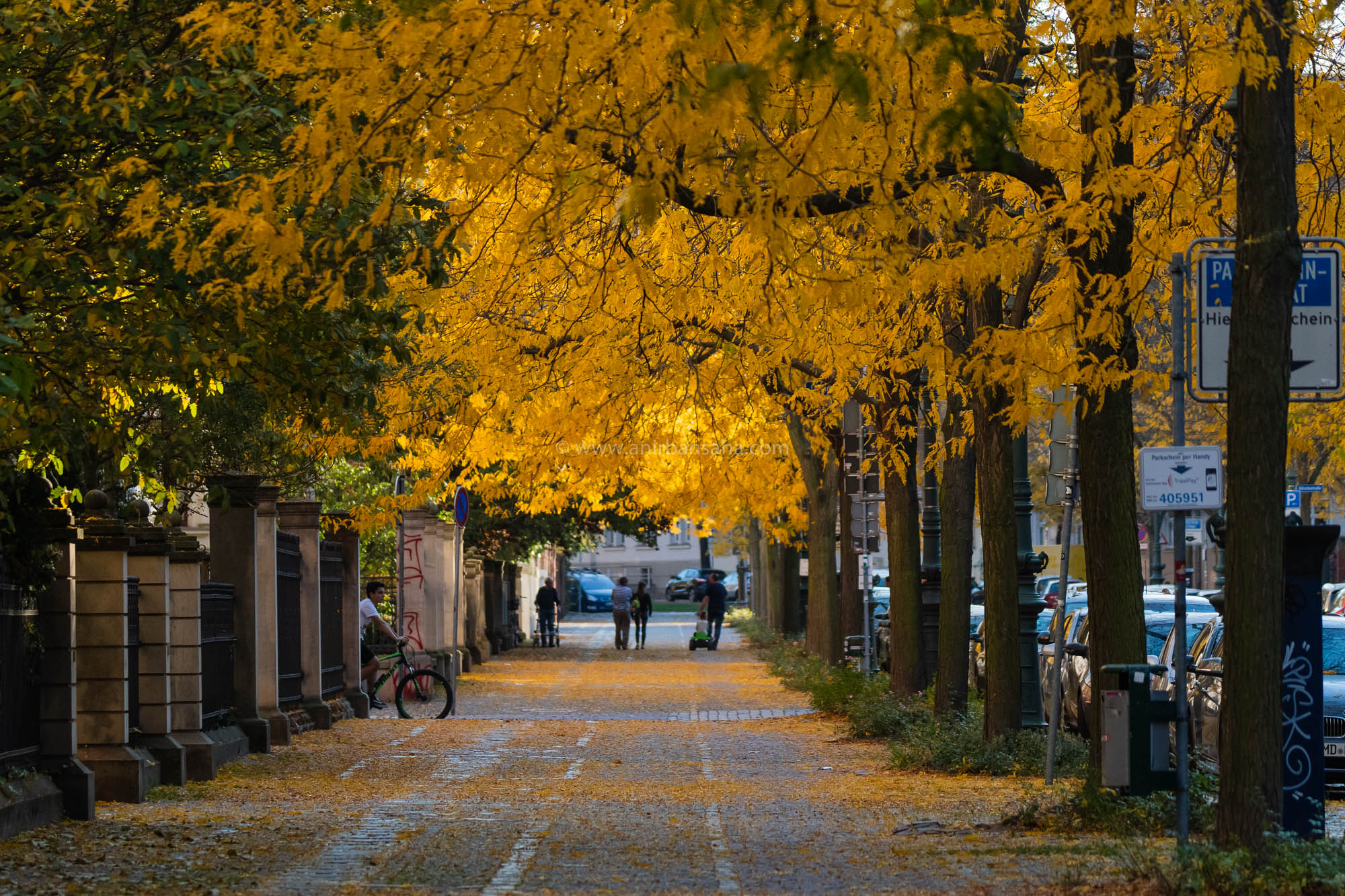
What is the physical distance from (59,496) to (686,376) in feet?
24.3

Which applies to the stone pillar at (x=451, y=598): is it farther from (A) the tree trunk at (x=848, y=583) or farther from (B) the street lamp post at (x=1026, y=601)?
(B) the street lamp post at (x=1026, y=601)

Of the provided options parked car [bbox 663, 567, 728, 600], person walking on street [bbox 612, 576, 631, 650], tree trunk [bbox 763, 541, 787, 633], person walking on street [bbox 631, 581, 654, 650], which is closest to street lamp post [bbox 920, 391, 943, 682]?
tree trunk [bbox 763, 541, 787, 633]

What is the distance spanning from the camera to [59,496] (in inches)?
488

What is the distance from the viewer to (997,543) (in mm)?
14352

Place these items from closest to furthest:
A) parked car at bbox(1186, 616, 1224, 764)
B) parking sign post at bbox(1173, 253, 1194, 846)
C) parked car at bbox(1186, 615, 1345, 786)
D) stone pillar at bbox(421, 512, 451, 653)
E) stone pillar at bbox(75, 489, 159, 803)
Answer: parking sign post at bbox(1173, 253, 1194, 846)
stone pillar at bbox(75, 489, 159, 803)
parked car at bbox(1186, 615, 1345, 786)
parked car at bbox(1186, 616, 1224, 764)
stone pillar at bbox(421, 512, 451, 653)

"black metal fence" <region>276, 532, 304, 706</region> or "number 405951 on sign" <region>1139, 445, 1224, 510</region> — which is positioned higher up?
"number 405951 on sign" <region>1139, 445, 1224, 510</region>

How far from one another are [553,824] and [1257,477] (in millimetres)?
5405

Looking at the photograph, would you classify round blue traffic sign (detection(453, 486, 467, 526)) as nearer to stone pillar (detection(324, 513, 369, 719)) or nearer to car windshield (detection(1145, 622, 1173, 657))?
stone pillar (detection(324, 513, 369, 719))

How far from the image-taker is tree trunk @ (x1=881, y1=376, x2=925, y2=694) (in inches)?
740

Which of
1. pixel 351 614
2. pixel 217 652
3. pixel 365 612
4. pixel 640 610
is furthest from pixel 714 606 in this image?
pixel 217 652

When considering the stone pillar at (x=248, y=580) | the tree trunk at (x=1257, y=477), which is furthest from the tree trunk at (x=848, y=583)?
the tree trunk at (x=1257, y=477)

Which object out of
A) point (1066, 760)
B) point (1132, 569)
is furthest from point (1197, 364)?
point (1066, 760)

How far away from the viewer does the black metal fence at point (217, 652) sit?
50.6ft

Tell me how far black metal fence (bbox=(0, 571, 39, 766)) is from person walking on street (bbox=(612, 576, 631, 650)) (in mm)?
33895
